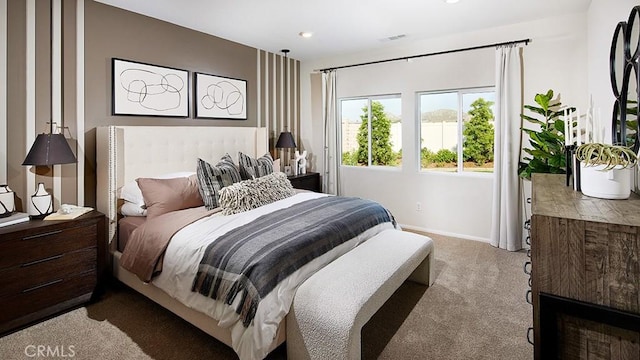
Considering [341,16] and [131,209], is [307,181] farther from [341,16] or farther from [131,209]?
[131,209]

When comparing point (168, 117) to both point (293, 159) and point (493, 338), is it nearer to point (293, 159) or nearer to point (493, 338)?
point (293, 159)

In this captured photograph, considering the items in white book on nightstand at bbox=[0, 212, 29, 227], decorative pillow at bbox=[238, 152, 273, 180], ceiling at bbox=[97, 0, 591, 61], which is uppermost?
ceiling at bbox=[97, 0, 591, 61]

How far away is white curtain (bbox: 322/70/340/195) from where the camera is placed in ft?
16.5

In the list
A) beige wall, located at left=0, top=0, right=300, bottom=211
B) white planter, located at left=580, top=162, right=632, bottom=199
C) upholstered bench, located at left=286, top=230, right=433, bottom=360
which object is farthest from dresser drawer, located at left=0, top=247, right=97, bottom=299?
white planter, located at left=580, top=162, right=632, bottom=199

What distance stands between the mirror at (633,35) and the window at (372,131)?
9.49 feet

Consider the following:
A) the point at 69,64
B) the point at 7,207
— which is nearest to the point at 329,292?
the point at 7,207

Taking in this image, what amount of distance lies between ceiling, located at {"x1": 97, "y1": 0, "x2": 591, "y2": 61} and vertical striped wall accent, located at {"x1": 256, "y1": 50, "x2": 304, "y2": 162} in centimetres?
58

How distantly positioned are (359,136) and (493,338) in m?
3.44

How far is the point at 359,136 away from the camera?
5.09 metres

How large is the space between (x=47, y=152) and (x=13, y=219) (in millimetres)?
524

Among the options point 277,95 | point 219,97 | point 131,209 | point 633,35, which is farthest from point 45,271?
point 633,35

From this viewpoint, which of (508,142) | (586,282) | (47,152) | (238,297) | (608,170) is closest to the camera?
(586,282)

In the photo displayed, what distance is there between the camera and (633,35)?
173 centimetres

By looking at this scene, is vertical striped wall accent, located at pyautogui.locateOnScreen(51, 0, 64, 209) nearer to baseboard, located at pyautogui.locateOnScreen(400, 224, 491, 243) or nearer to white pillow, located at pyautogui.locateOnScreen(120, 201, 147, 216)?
white pillow, located at pyautogui.locateOnScreen(120, 201, 147, 216)
